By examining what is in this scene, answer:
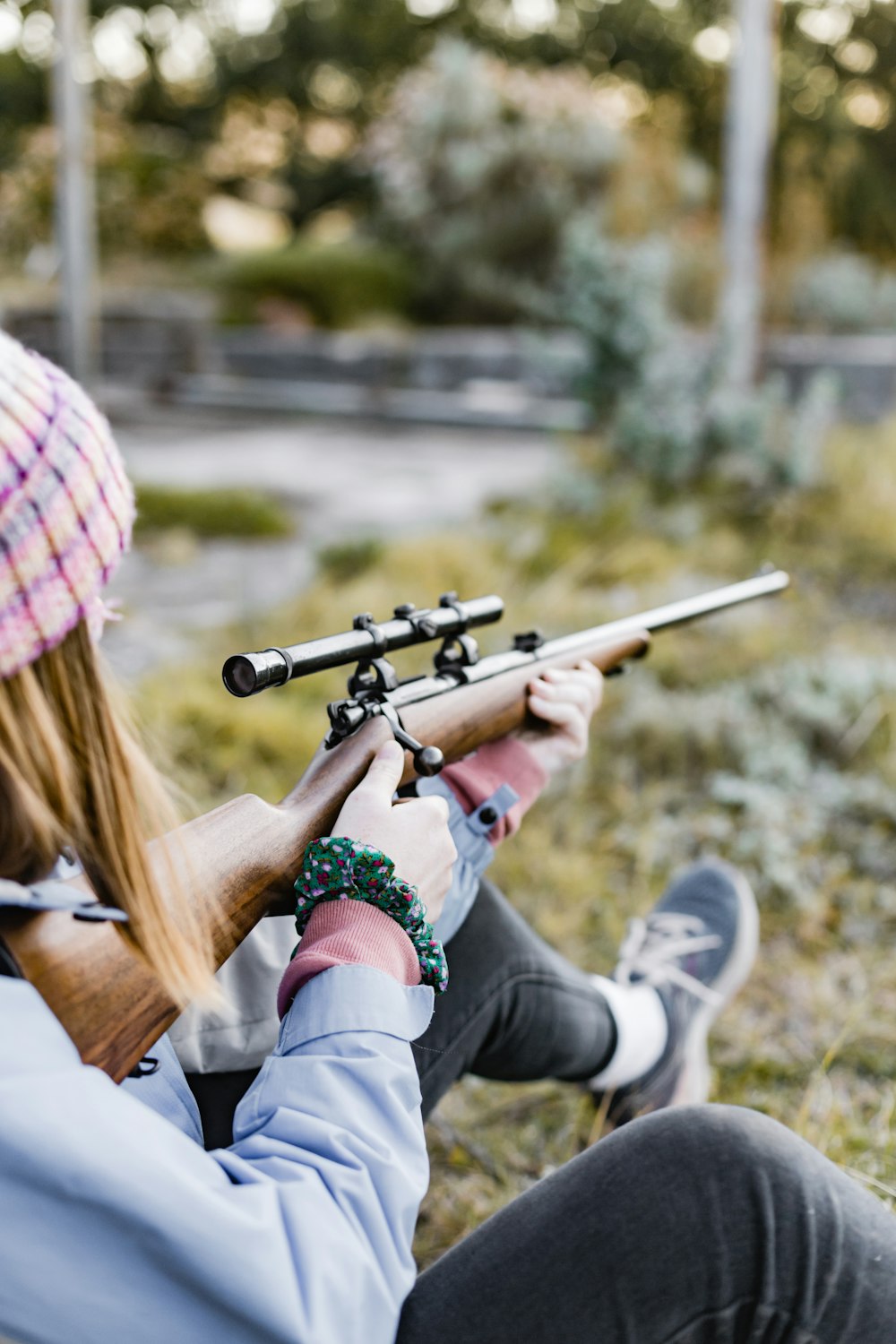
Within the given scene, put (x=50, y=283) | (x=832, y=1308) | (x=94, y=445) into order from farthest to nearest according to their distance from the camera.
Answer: (x=50, y=283) → (x=832, y=1308) → (x=94, y=445)

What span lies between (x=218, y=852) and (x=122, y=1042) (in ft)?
0.84

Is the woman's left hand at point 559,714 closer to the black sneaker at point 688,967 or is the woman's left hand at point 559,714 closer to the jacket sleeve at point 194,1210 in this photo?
the black sneaker at point 688,967

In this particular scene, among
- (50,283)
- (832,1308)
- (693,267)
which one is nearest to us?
(832,1308)

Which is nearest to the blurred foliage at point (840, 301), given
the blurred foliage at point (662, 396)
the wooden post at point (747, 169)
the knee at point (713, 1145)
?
the wooden post at point (747, 169)

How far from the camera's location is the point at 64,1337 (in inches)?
35.0

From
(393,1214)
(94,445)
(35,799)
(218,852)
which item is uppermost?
(94,445)

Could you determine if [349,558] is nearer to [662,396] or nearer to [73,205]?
[662,396]

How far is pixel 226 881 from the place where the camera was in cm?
126

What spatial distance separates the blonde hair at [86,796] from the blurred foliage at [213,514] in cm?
500

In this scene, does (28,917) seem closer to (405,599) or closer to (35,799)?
(35,799)

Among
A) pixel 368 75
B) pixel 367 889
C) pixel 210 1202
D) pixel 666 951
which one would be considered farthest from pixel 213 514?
pixel 368 75

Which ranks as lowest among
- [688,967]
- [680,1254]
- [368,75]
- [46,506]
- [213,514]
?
[213,514]

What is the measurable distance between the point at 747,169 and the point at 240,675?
6202 mm

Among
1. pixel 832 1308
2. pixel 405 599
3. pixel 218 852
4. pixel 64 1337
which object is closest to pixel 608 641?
pixel 218 852
